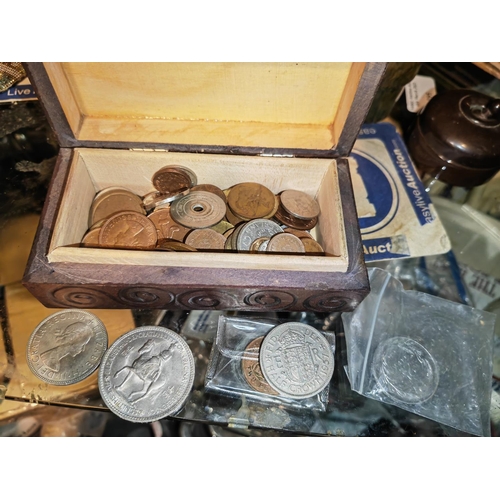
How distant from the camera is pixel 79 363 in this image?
1385mm

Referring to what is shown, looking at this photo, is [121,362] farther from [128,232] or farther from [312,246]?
[312,246]

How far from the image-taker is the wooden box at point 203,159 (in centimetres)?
120

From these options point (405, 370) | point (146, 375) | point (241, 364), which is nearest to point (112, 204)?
point (146, 375)

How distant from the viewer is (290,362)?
1.36 m

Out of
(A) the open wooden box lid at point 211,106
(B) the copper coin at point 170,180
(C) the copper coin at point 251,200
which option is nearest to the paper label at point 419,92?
(A) the open wooden box lid at point 211,106

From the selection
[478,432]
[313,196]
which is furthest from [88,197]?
[478,432]

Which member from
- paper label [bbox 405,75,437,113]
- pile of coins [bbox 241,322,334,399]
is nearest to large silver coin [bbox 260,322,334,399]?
pile of coins [bbox 241,322,334,399]

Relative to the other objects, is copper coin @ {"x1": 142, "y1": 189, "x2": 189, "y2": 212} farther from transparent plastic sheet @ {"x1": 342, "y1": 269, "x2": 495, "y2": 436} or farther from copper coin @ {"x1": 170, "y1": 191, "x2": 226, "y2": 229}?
transparent plastic sheet @ {"x1": 342, "y1": 269, "x2": 495, "y2": 436}

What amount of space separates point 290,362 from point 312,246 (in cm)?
41

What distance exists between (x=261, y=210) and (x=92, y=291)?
0.65 metres

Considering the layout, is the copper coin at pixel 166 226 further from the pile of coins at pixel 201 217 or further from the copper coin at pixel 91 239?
the copper coin at pixel 91 239

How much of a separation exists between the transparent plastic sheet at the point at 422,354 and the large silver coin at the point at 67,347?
0.91m

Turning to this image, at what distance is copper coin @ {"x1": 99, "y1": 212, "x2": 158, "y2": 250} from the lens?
53.9 inches

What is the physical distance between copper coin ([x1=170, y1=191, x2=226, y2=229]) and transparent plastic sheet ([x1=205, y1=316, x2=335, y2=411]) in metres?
0.37
